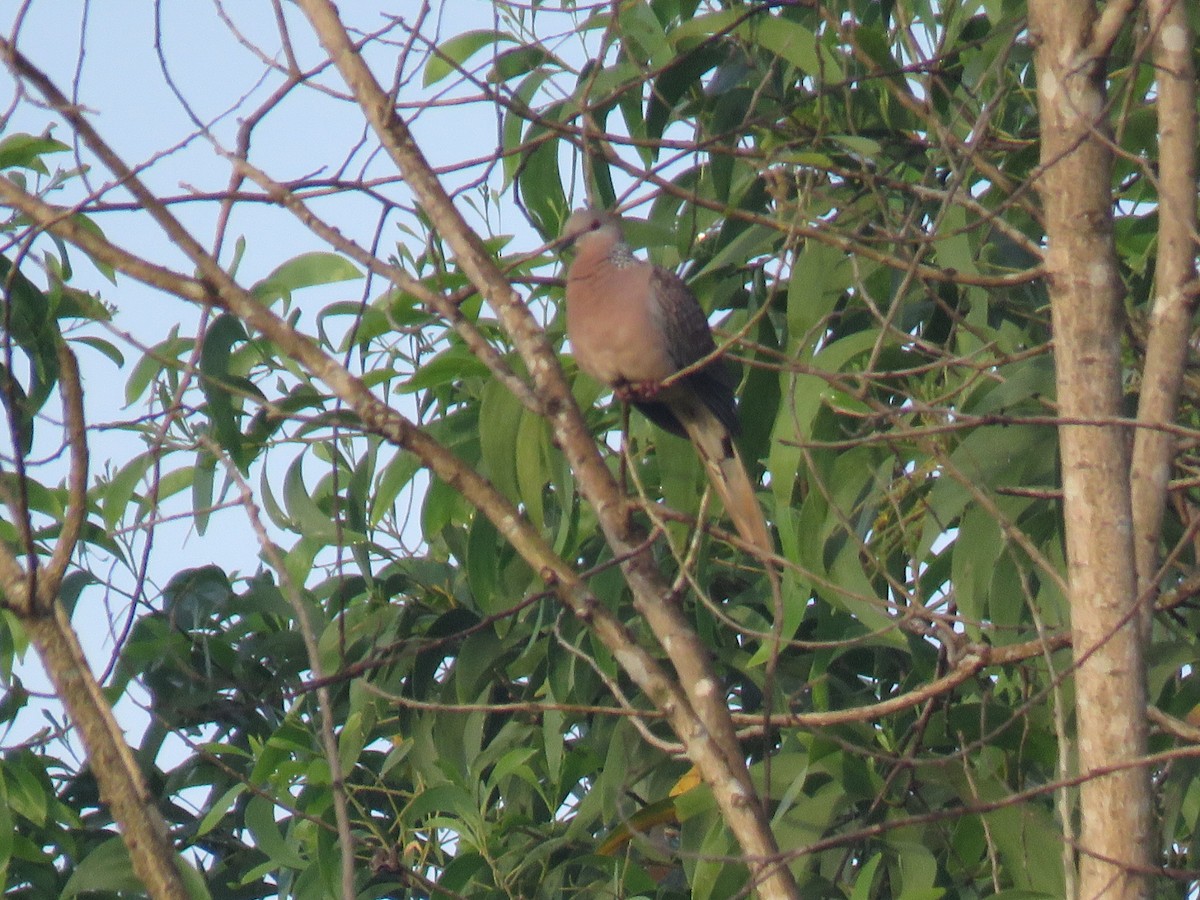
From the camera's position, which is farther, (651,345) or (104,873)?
(651,345)

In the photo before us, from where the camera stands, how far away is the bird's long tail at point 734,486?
290 centimetres

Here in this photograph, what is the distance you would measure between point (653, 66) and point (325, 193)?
878mm

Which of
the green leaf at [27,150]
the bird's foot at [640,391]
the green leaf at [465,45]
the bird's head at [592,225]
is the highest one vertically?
the green leaf at [27,150]

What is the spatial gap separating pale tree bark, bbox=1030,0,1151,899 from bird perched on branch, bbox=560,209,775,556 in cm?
98

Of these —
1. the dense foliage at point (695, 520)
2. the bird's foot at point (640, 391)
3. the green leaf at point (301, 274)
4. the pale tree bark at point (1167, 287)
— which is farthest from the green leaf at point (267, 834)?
the pale tree bark at point (1167, 287)

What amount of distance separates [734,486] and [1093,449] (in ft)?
3.50

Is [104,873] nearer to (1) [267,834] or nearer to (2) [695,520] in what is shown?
(1) [267,834]

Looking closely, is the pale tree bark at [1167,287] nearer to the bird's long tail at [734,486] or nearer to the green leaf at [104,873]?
the bird's long tail at [734,486]

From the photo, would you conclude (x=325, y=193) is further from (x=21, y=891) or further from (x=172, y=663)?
(x=21, y=891)

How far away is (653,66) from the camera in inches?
114

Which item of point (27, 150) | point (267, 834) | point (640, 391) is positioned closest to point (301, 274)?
point (27, 150)

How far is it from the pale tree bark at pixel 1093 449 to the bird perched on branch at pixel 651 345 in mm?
975

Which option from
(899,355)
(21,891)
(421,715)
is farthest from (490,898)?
(899,355)

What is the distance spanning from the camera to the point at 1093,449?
2.01 m
